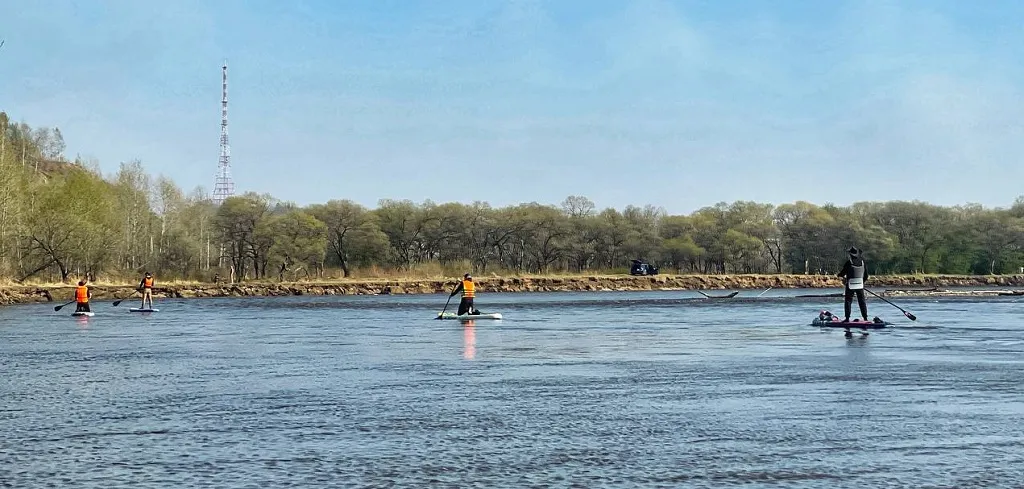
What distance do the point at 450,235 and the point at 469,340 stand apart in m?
94.8

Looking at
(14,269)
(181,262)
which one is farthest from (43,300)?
(181,262)

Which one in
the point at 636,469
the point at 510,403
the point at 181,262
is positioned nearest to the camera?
the point at 636,469

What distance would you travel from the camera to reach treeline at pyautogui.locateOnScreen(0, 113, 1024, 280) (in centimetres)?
8844

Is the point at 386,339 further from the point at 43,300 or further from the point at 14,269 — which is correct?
the point at 14,269

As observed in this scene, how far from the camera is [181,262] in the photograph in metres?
105

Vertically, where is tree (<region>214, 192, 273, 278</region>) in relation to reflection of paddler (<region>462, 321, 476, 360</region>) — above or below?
above

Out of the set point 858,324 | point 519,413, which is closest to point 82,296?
point 858,324

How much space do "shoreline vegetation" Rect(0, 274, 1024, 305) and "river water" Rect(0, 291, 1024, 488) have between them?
1902 inches

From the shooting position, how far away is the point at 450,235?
406ft

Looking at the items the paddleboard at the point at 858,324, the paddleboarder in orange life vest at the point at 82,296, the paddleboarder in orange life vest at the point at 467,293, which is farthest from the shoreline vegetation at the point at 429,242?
the paddleboard at the point at 858,324

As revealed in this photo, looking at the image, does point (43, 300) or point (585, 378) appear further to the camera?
point (43, 300)

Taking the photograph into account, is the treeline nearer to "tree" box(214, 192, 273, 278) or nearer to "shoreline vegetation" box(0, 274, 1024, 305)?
"tree" box(214, 192, 273, 278)

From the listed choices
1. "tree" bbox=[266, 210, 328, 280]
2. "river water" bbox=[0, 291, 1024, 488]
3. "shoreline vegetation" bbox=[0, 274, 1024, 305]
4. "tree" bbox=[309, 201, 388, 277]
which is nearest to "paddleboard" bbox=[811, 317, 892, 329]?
"river water" bbox=[0, 291, 1024, 488]

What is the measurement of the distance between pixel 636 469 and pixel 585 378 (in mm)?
8329
